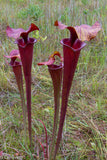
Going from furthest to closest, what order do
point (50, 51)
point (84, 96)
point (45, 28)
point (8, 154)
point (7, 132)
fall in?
point (45, 28)
point (50, 51)
point (84, 96)
point (7, 132)
point (8, 154)

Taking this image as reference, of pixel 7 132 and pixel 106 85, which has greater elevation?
pixel 106 85

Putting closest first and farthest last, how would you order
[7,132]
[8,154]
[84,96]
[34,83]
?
1. [8,154]
2. [7,132]
3. [84,96]
4. [34,83]

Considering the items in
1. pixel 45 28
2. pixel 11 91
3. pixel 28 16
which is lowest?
pixel 11 91

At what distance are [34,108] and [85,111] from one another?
0.54 meters

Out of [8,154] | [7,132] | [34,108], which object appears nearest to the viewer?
[8,154]

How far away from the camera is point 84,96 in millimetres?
1785

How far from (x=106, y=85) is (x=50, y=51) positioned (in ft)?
3.17

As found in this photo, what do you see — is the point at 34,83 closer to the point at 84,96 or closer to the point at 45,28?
the point at 84,96

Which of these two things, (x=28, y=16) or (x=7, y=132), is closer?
(x=7, y=132)

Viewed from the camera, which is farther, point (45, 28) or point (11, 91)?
point (45, 28)

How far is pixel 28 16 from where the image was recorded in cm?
264

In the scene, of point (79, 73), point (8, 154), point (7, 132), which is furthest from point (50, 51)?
point (8, 154)

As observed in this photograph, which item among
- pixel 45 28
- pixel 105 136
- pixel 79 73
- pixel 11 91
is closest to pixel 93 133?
pixel 105 136

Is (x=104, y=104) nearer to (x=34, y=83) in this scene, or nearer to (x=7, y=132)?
(x=34, y=83)
